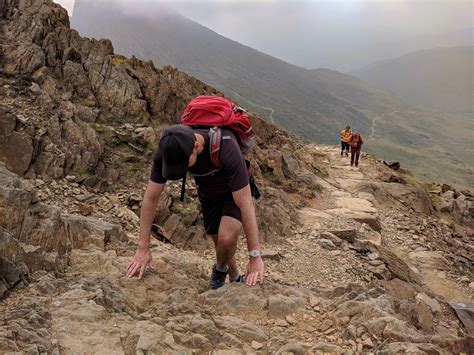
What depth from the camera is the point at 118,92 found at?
18.9 m

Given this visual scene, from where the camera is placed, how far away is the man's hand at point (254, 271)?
620cm

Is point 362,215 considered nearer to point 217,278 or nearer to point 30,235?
point 217,278

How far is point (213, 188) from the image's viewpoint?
6.20 m

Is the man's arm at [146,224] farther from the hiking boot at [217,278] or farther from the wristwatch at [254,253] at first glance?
the wristwatch at [254,253]

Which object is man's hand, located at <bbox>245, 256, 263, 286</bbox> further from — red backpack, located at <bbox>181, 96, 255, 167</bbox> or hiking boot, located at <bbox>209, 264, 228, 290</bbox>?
red backpack, located at <bbox>181, 96, 255, 167</bbox>

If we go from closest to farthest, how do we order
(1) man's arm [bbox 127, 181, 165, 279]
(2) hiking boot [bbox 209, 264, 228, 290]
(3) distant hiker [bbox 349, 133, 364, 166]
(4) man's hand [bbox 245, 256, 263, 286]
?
(1) man's arm [bbox 127, 181, 165, 279]
(4) man's hand [bbox 245, 256, 263, 286]
(2) hiking boot [bbox 209, 264, 228, 290]
(3) distant hiker [bbox 349, 133, 364, 166]

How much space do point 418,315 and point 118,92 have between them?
16193mm

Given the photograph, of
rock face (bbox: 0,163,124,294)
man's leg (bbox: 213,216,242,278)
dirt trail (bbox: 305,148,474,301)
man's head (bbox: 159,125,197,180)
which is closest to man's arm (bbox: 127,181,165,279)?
man's head (bbox: 159,125,197,180)

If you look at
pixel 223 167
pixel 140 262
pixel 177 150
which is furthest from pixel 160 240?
pixel 177 150

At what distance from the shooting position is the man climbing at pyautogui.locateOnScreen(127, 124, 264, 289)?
16.3 feet

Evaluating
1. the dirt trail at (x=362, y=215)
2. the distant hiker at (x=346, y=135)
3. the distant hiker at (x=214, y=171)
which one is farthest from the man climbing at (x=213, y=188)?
the distant hiker at (x=346, y=135)

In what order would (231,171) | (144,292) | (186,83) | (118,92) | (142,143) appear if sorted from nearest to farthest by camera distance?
(231,171) → (144,292) → (142,143) → (118,92) → (186,83)

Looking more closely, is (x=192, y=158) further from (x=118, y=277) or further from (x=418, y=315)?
(x=418, y=315)

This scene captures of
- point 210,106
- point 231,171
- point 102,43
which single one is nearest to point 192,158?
point 231,171
